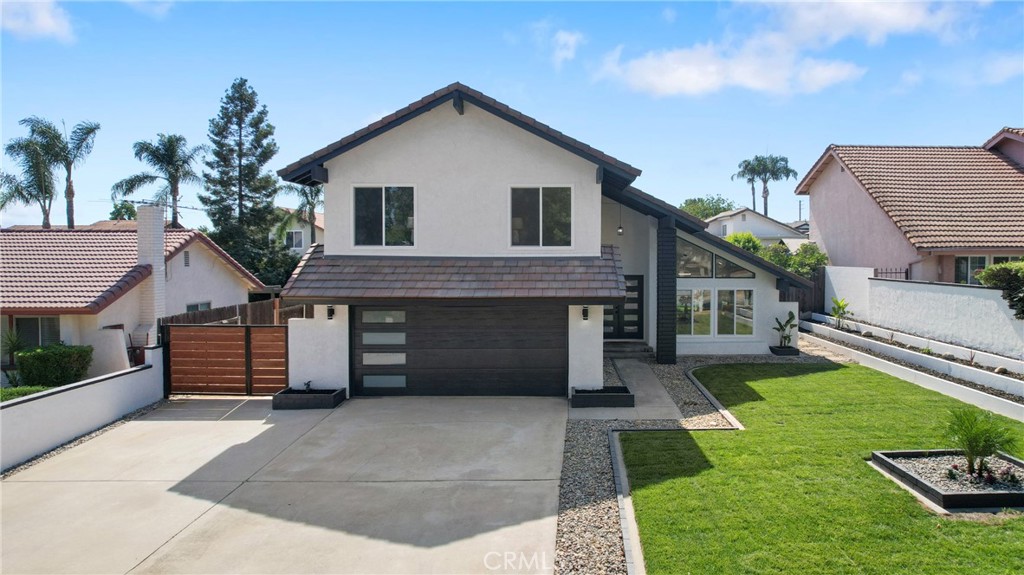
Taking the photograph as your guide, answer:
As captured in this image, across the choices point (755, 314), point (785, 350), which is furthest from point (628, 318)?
point (785, 350)

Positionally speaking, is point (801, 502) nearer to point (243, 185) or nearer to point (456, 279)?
point (456, 279)

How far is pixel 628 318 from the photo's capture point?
1750cm

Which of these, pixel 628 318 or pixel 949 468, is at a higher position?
pixel 628 318

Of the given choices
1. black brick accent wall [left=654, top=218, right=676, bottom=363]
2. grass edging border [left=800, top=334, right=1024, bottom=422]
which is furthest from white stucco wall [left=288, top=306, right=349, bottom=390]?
grass edging border [left=800, top=334, right=1024, bottom=422]

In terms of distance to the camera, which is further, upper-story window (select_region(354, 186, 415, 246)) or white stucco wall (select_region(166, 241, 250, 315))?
white stucco wall (select_region(166, 241, 250, 315))

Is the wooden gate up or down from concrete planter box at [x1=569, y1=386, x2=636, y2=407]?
up

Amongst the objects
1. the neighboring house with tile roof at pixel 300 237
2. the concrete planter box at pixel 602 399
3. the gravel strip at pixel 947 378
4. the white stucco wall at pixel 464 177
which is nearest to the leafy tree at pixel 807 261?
the gravel strip at pixel 947 378

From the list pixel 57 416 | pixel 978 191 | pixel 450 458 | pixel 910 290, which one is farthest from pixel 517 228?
pixel 978 191

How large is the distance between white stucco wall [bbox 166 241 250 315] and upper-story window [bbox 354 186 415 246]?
9.09 metres

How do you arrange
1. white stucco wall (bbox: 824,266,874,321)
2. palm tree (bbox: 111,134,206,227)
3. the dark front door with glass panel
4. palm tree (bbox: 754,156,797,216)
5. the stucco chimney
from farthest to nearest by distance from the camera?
palm tree (bbox: 754,156,797,216), palm tree (bbox: 111,134,206,227), white stucco wall (bbox: 824,266,874,321), the dark front door with glass panel, the stucco chimney

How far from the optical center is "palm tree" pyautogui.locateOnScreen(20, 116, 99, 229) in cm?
3250

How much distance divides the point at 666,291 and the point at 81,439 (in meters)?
12.7

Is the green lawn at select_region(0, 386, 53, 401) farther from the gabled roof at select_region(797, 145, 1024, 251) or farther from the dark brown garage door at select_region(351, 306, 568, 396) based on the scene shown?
the gabled roof at select_region(797, 145, 1024, 251)

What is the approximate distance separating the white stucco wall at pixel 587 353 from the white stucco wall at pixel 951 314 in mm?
8174
